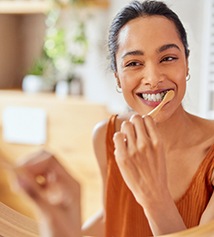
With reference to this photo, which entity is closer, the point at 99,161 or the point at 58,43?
the point at 99,161

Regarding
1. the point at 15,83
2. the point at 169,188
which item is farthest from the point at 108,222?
the point at 15,83

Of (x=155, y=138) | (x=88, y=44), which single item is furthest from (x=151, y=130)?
(x=88, y=44)

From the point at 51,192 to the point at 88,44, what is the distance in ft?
1.07

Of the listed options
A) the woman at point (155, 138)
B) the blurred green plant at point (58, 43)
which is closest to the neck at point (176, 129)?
the woman at point (155, 138)

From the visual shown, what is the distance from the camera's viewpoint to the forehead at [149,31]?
291 millimetres

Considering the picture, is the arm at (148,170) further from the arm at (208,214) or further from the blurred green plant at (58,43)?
the blurred green plant at (58,43)

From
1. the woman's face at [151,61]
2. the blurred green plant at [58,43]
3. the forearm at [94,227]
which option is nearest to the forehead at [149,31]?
the woman's face at [151,61]

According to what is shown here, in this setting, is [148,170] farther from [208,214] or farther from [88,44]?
[88,44]

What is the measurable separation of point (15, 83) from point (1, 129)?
0.29 ft

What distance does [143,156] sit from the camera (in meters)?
0.27

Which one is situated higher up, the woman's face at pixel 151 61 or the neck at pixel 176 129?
the woman's face at pixel 151 61

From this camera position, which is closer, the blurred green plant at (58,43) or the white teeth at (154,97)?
the white teeth at (154,97)

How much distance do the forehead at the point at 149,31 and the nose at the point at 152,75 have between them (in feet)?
0.04

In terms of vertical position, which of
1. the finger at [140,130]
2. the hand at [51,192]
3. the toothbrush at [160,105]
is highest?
the toothbrush at [160,105]
